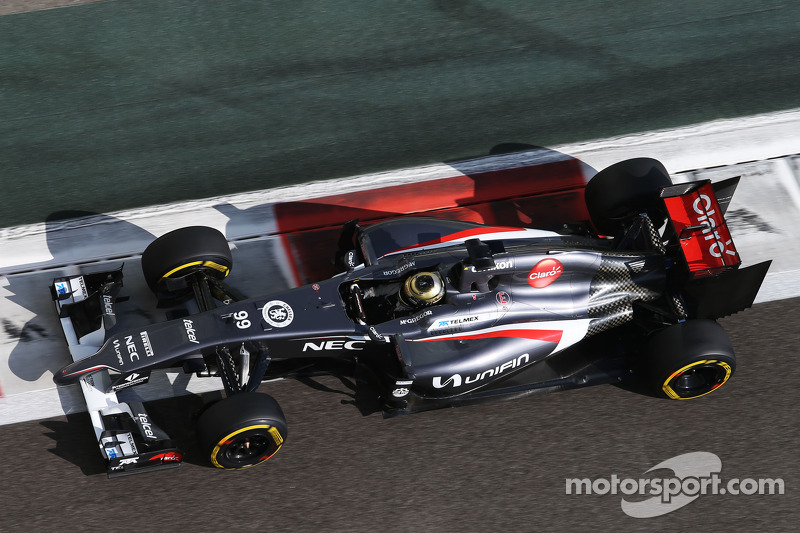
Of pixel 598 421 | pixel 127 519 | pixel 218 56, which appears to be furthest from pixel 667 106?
pixel 127 519

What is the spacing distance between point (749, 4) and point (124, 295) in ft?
22.4

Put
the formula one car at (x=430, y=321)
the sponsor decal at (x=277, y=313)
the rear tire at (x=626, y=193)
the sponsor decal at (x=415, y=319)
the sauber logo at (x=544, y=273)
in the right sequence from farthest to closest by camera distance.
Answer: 1. the rear tire at (x=626, y=193)
2. the sauber logo at (x=544, y=273)
3. the sponsor decal at (x=415, y=319)
4. the sponsor decal at (x=277, y=313)
5. the formula one car at (x=430, y=321)

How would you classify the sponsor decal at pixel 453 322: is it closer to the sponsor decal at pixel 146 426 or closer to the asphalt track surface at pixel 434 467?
the asphalt track surface at pixel 434 467

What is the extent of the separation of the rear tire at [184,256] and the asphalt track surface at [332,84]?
133cm

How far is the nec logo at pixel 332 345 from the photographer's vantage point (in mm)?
5914

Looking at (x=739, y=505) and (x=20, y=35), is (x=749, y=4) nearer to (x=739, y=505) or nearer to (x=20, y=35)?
(x=739, y=505)

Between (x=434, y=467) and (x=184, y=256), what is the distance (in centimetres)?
223

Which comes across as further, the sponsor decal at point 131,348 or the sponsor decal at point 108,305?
the sponsor decal at point 108,305

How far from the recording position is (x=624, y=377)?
6316mm

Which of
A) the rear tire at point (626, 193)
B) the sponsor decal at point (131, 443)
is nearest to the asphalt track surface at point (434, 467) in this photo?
the sponsor decal at point (131, 443)

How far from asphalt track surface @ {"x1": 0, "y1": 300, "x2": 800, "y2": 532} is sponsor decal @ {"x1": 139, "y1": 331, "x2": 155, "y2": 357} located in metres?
0.68

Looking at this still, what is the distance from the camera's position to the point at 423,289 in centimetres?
588

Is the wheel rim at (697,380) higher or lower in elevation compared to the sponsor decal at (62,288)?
lower

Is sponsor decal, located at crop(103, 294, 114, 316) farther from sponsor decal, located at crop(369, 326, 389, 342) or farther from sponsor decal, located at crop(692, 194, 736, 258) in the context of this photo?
sponsor decal, located at crop(692, 194, 736, 258)
